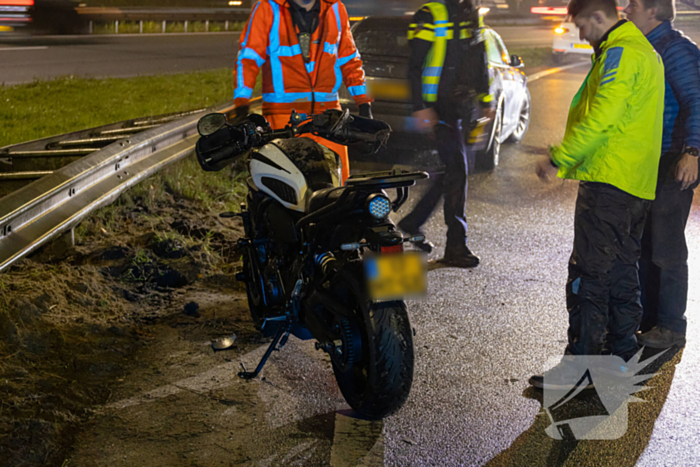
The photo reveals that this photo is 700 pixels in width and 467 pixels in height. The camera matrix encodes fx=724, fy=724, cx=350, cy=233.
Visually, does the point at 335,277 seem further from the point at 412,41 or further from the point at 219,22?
the point at 219,22

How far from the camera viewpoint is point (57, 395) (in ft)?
11.6

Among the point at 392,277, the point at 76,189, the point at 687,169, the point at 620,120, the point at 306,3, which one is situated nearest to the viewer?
the point at 392,277

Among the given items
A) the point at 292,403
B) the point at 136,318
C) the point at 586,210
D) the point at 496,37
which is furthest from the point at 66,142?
the point at 496,37

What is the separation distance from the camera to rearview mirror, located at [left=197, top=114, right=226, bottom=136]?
3.87 meters

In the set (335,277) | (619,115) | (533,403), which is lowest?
(533,403)

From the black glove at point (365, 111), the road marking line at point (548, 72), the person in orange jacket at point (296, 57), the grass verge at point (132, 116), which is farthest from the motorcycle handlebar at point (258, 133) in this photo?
the road marking line at point (548, 72)

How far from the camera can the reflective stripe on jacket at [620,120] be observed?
372 cm

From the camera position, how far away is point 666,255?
447 centimetres

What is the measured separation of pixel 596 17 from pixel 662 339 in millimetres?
2015

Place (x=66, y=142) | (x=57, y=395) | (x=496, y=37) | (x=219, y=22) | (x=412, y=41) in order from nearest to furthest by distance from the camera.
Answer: (x=57, y=395) < (x=412, y=41) < (x=66, y=142) < (x=496, y=37) < (x=219, y=22)

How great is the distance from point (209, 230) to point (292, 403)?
2.80 m

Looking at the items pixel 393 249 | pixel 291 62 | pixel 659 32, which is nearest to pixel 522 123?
pixel 659 32

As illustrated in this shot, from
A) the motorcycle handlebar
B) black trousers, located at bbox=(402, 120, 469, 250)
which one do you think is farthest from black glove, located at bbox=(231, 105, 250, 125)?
black trousers, located at bbox=(402, 120, 469, 250)

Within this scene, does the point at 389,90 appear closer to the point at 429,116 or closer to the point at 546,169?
the point at 429,116
